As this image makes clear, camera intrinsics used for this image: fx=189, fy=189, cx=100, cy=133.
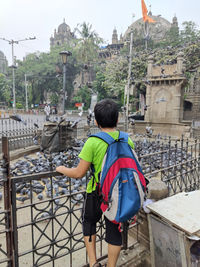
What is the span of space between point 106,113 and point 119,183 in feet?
2.05

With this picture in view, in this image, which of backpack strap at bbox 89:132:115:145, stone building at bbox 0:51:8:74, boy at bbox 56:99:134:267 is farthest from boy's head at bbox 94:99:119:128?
stone building at bbox 0:51:8:74

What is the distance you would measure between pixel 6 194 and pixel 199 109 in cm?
3371

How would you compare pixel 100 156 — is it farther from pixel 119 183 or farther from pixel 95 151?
pixel 119 183

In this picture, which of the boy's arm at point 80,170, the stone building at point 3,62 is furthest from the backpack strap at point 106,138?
the stone building at point 3,62

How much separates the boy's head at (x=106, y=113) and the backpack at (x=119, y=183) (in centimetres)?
15

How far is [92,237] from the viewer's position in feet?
6.39

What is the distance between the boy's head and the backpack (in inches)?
5.8

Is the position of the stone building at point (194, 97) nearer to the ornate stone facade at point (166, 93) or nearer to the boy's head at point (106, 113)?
the ornate stone facade at point (166, 93)

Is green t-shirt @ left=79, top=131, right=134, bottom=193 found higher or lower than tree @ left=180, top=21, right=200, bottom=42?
lower

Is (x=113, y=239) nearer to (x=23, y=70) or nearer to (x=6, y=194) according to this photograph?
(x=6, y=194)

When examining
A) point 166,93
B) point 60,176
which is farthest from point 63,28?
point 60,176

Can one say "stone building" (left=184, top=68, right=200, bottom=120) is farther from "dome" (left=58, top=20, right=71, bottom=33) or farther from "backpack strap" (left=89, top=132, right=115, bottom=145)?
"dome" (left=58, top=20, right=71, bottom=33)

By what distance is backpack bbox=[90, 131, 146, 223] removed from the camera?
1.59 metres

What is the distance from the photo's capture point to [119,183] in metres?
1.59
